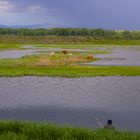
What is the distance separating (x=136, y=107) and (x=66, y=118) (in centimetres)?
515

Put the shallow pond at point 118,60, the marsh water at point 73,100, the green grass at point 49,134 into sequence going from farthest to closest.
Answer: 1. the shallow pond at point 118,60
2. the marsh water at point 73,100
3. the green grass at point 49,134

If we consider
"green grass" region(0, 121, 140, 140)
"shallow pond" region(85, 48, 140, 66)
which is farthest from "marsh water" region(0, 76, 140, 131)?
"shallow pond" region(85, 48, 140, 66)

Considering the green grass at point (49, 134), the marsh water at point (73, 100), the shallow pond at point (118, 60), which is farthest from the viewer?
the shallow pond at point (118, 60)

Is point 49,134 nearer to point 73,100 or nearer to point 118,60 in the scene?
point 73,100

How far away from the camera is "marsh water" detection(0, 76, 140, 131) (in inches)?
792

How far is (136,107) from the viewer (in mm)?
23203

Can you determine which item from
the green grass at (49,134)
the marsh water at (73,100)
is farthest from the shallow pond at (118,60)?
the green grass at (49,134)

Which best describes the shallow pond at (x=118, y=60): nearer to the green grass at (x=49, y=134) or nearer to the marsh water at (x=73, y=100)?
the marsh water at (x=73, y=100)

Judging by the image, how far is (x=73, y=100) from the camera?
2531 centimetres

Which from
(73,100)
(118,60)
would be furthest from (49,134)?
(118,60)

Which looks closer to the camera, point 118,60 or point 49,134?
point 49,134

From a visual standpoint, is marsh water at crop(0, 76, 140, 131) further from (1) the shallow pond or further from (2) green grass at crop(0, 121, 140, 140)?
(1) the shallow pond

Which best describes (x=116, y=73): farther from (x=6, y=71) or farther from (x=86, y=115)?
(x=86, y=115)

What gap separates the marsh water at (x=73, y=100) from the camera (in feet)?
66.0
